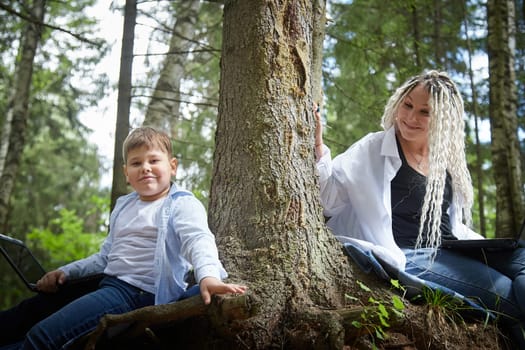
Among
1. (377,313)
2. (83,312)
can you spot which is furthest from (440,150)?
(83,312)

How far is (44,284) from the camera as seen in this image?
3.47 metres

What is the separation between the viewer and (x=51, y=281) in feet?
11.4

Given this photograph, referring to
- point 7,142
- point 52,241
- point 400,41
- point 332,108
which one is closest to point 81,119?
point 52,241

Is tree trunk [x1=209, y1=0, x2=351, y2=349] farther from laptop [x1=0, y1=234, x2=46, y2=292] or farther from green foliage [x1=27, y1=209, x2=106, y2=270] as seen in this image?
green foliage [x1=27, y1=209, x2=106, y2=270]

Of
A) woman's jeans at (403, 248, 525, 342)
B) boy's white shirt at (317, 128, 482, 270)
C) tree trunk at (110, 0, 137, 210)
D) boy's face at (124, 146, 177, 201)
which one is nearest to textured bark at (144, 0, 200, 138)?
tree trunk at (110, 0, 137, 210)

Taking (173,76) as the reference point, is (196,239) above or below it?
below

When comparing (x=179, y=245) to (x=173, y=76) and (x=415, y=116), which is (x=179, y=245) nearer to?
(x=415, y=116)

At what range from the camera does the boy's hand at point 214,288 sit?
243 centimetres

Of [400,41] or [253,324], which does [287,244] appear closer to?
[253,324]

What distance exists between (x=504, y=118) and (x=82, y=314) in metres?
5.83

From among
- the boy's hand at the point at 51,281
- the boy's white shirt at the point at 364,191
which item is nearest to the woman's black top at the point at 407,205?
the boy's white shirt at the point at 364,191

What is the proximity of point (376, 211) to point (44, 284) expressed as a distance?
2325 millimetres

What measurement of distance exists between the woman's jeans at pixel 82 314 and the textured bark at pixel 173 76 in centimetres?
387

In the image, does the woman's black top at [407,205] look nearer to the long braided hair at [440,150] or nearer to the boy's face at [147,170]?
the long braided hair at [440,150]
